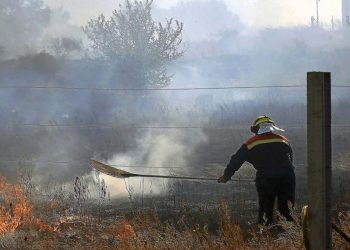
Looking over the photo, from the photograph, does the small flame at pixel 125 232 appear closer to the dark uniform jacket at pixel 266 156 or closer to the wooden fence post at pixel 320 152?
the dark uniform jacket at pixel 266 156

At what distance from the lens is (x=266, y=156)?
24.6ft

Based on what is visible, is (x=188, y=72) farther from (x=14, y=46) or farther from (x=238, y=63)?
(x=14, y=46)

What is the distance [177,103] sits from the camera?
2897cm

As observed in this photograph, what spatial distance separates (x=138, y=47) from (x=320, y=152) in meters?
19.7

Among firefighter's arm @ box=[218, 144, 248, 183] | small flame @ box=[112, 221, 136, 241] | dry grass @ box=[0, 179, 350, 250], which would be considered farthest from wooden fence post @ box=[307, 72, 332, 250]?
firefighter's arm @ box=[218, 144, 248, 183]

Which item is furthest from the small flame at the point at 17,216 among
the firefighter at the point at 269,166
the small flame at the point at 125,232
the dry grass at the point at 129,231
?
the firefighter at the point at 269,166

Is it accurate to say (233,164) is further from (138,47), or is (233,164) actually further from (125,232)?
(138,47)

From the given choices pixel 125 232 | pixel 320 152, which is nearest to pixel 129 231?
pixel 125 232

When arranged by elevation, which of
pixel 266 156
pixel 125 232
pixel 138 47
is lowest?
pixel 125 232

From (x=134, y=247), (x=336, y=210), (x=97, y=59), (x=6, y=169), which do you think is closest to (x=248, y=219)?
(x=336, y=210)

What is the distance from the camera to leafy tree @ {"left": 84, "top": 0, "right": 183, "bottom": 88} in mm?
23031

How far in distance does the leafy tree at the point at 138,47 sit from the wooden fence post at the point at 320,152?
769 inches

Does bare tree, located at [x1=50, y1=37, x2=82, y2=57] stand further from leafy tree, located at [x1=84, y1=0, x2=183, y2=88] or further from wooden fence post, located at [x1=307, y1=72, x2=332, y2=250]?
wooden fence post, located at [x1=307, y1=72, x2=332, y2=250]

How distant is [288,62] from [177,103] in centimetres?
694
